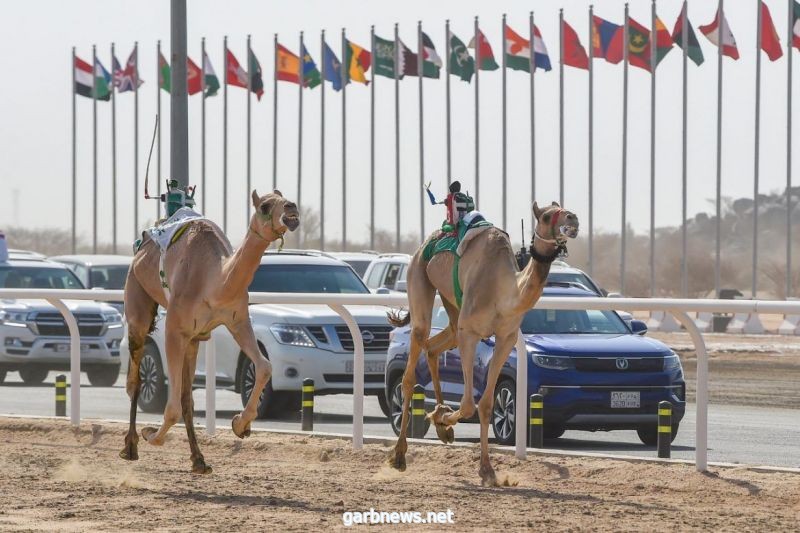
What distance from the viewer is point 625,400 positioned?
1711cm

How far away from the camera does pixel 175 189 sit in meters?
15.3

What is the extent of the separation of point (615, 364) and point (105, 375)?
12329mm

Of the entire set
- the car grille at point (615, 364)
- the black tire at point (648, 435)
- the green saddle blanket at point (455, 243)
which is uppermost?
the green saddle blanket at point (455, 243)

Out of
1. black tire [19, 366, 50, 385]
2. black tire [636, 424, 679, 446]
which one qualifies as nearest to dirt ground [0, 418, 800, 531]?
black tire [636, 424, 679, 446]

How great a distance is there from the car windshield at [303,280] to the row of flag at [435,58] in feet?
109

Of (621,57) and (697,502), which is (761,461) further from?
(621,57)

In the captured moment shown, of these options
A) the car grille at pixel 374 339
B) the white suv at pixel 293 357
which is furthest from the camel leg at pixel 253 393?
the car grille at pixel 374 339

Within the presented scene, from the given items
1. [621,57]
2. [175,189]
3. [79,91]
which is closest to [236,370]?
[175,189]

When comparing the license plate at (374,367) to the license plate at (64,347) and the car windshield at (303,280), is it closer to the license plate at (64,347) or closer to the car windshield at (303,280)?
the car windshield at (303,280)

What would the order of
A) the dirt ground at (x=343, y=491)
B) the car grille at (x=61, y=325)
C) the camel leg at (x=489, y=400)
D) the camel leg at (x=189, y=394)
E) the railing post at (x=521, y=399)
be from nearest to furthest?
the dirt ground at (x=343, y=491) < the camel leg at (x=489, y=400) < the camel leg at (x=189, y=394) < the railing post at (x=521, y=399) < the car grille at (x=61, y=325)

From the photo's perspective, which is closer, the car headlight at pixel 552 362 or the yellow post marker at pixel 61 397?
the car headlight at pixel 552 362

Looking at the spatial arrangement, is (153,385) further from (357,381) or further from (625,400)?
(625,400)

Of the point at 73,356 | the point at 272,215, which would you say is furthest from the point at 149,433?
the point at 73,356

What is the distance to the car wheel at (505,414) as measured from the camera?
16531mm
